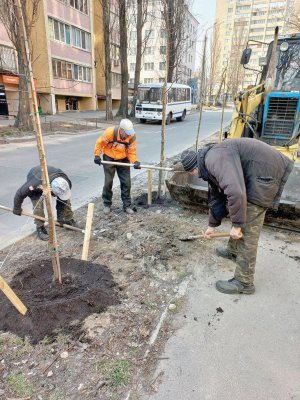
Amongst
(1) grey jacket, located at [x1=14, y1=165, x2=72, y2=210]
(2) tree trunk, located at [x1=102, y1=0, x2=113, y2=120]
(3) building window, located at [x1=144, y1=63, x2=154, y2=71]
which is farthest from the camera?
(3) building window, located at [x1=144, y1=63, x2=154, y2=71]

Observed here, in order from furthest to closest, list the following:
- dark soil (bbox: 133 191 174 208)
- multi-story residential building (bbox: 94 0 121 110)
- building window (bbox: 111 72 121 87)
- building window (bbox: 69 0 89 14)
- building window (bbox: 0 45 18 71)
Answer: building window (bbox: 111 72 121 87) → multi-story residential building (bbox: 94 0 121 110) → building window (bbox: 69 0 89 14) → building window (bbox: 0 45 18 71) → dark soil (bbox: 133 191 174 208)

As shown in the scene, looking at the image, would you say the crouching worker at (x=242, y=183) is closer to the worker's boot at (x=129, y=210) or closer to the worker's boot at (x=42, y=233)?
the worker's boot at (x=129, y=210)

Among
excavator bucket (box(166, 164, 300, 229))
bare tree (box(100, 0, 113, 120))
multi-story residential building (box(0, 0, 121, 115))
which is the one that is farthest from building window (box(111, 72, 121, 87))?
excavator bucket (box(166, 164, 300, 229))

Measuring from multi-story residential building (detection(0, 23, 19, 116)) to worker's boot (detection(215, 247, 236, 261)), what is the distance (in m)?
17.8

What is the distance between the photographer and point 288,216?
152 inches

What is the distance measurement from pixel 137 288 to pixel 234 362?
1112mm

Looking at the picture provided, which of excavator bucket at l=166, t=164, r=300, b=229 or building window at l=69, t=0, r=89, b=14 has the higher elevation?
building window at l=69, t=0, r=89, b=14

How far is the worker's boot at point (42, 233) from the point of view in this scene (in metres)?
3.88

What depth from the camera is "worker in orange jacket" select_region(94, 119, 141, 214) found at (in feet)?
14.6

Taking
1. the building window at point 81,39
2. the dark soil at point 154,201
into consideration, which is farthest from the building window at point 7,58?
the dark soil at point 154,201

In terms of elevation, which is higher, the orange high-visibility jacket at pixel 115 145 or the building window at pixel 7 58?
the building window at pixel 7 58

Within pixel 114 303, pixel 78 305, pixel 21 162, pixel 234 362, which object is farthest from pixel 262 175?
pixel 21 162

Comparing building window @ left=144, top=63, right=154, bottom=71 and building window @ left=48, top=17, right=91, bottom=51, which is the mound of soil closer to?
building window @ left=48, top=17, right=91, bottom=51

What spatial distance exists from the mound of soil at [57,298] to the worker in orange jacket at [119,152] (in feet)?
5.80
